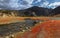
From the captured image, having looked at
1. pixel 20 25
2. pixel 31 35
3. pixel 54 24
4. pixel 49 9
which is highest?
pixel 49 9

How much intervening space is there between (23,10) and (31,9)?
22 centimetres

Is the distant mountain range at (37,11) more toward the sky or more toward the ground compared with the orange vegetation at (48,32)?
more toward the sky

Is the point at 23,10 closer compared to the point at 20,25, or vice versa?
the point at 23,10

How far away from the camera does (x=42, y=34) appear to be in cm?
321

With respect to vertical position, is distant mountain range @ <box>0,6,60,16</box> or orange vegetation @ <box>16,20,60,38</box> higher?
distant mountain range @ <box>0,6,60,16</box>

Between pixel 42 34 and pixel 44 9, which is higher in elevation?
pixel 44 9

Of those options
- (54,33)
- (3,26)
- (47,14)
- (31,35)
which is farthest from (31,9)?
(3,26)

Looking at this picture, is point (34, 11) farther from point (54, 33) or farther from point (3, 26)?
point (3, 26)

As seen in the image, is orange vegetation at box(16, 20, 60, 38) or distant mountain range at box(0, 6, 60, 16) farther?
distant mountain range at box(0, 6, 60, 16)

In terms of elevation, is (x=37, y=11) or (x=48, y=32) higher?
(x=37, y=11)

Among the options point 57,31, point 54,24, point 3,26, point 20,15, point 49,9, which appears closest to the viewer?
point 57,31

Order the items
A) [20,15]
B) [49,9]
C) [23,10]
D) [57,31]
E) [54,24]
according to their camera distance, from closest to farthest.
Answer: [57,31]
[54,24]
[49,9]
[23,10]
[20,15]

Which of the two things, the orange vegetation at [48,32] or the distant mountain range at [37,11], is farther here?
the distant mountain range at [37,11]

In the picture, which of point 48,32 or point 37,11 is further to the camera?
point 37,11
